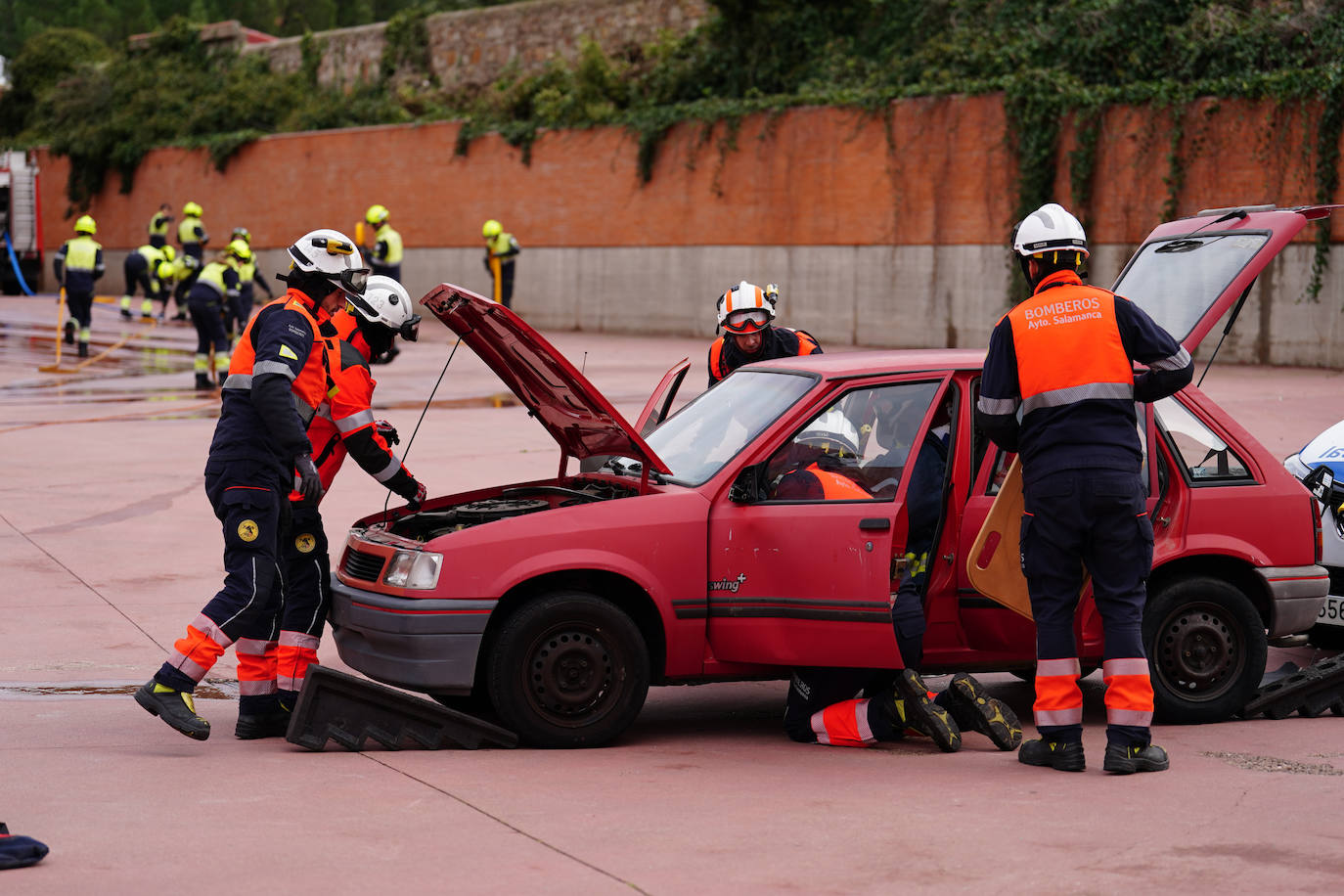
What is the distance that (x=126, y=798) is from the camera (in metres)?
5.46

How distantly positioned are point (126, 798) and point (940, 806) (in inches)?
106

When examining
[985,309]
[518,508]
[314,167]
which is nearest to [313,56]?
[314,167]

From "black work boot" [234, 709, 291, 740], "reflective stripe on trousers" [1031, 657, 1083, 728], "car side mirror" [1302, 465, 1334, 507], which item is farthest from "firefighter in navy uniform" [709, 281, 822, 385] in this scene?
"black work boot" [234, 709, 291, 740]

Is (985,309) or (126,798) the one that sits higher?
(985,309)

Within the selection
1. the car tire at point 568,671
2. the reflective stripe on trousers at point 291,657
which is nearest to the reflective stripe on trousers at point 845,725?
the car tire at point 568,671

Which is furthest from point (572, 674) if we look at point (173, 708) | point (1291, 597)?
point (1291, 597)

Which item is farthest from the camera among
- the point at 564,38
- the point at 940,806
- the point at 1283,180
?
the point at 564,38

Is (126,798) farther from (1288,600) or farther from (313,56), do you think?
(313,56)

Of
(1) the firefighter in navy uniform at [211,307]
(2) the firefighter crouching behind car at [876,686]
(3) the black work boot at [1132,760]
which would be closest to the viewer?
(3) the black work boot at [1132,760]

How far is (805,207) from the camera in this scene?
28312 mm

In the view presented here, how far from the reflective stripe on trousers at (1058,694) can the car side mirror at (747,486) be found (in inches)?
49.3

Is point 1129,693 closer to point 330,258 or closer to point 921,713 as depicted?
point 921,713

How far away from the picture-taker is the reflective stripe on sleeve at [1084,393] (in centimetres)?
594

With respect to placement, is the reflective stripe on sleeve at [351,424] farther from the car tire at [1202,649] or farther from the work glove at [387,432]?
the car tire at [1202,649]
